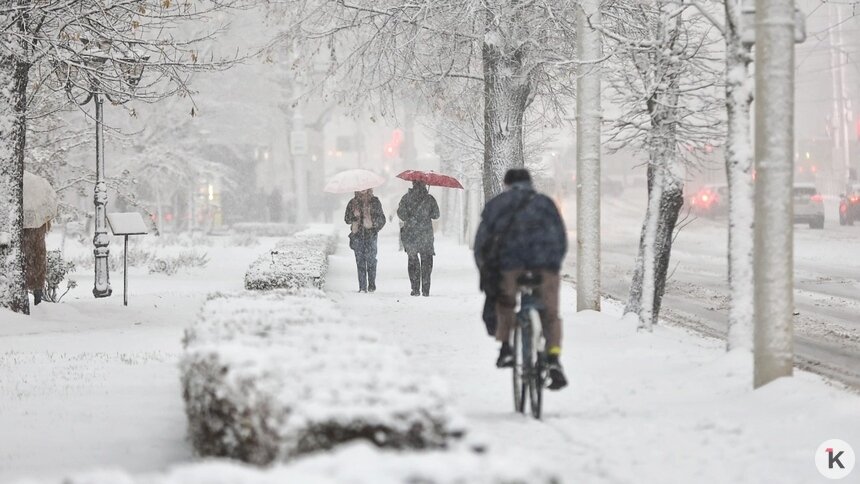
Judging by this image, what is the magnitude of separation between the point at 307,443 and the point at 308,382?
480 millimetres

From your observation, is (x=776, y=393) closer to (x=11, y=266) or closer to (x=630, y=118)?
(x=630, y=118)

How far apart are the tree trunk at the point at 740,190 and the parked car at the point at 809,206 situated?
33728mm

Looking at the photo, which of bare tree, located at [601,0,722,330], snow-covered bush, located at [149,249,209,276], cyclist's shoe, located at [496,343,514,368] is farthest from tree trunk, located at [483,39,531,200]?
cyclist's shoe, located at [496,343,514,368]

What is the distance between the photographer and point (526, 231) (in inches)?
311

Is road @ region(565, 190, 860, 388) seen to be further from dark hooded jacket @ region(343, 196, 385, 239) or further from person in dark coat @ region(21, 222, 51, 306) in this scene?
person in dark coat @ region(21, 222, 51, 306)

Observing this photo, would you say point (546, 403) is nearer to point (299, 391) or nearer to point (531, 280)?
point (531, 280)

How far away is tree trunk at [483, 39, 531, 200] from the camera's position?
2178cm

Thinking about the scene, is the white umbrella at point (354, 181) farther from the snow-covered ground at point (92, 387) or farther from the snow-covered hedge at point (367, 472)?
the snow-covered hedge at point (367, 472)

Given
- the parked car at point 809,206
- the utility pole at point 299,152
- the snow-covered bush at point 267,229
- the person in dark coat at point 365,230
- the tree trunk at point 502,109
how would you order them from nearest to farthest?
the person in dark coat at point 365,230
the tree trunk at point 502,109
the parked car at point 809,206
the utility pole at point 299,152
the snow-covered bush at point 267,229

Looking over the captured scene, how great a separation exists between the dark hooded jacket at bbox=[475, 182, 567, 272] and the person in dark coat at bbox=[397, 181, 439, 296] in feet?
34.3

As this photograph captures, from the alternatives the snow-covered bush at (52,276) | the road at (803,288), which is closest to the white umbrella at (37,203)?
the snow-covered bush at (52,276)

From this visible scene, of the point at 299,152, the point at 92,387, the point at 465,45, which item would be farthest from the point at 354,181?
the point at 299,152

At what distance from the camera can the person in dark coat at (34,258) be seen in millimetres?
16969

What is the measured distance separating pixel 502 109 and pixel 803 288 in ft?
21.4
